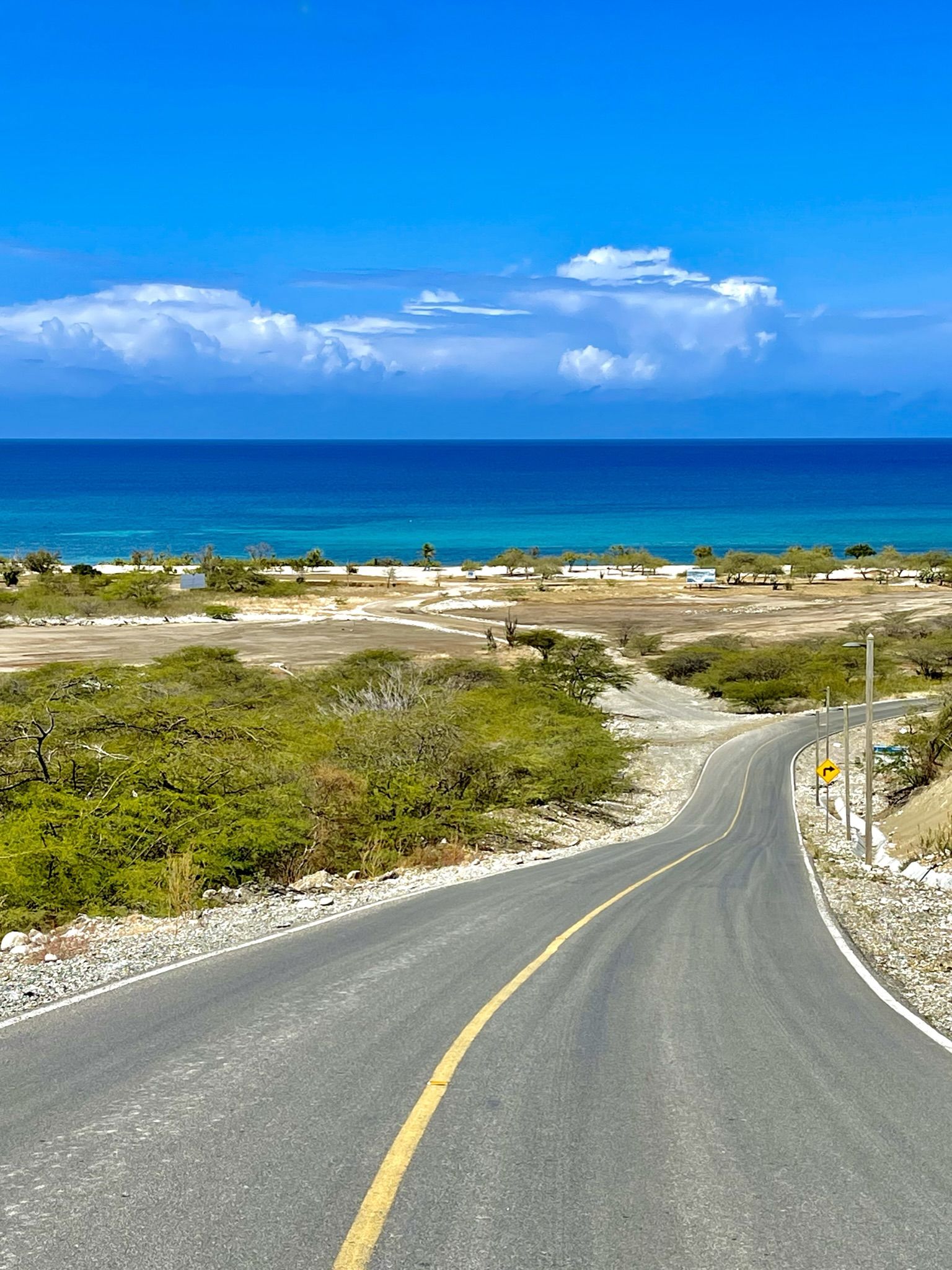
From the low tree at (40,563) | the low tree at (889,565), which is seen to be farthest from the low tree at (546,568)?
the low tree at (40,563)

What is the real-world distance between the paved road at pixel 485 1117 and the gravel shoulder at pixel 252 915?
85cm

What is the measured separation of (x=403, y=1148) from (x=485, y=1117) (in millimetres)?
701

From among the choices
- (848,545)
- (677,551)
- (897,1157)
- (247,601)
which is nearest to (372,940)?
(897,1157)

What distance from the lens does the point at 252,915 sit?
47.5 feet

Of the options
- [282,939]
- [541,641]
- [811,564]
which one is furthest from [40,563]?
[282,939]

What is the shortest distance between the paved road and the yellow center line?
6 cm

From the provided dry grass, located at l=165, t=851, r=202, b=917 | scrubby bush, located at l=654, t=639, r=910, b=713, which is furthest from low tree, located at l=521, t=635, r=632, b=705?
dry grass, located at l=165, t=851, r=202, b=917

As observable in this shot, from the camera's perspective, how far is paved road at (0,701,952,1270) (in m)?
4.79

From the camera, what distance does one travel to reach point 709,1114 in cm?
653

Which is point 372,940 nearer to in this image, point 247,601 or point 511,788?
point 511,788

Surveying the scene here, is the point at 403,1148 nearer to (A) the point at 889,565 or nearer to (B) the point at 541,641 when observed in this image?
(B) the point at 541,641

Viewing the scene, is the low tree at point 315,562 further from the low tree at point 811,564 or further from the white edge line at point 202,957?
the white edge line at point 202,957

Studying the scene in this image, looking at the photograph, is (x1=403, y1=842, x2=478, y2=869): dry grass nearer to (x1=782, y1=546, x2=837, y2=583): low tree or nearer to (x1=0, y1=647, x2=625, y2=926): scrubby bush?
(x1=0, y1=647, x2=625, y2=926): scrubby bush

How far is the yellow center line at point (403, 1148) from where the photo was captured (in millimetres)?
4660
